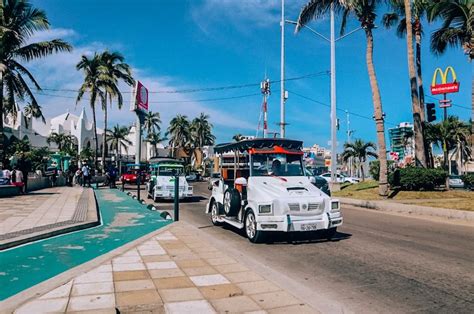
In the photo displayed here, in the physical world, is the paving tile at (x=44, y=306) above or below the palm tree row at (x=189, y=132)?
below

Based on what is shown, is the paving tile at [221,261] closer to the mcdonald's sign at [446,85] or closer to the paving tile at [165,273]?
the paving tile at [165,273]

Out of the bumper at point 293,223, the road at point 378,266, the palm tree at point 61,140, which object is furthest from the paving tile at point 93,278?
the palm tree at point 61,140

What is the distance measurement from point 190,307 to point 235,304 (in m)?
0.53

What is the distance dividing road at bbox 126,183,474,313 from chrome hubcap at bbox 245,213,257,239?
0.81 feet

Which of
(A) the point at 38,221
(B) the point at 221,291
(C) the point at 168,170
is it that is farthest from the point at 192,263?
(C) the point at 168,170

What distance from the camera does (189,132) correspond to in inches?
3482

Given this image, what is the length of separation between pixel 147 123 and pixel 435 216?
80.1 meters

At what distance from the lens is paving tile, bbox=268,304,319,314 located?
4.53m

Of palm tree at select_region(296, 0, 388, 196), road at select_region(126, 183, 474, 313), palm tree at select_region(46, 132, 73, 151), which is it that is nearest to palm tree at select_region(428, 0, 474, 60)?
palm tree at select_region(296, 0, 388, 196)

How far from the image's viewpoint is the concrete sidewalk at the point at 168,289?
4.66 meters

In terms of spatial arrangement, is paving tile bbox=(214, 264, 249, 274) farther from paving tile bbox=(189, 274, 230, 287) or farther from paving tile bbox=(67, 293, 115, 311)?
paving tile bbox=(67, 293, 115, 311)

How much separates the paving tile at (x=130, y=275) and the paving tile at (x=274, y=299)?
1.85 meters

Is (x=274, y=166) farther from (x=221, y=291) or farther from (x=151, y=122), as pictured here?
(x=151, y=122)

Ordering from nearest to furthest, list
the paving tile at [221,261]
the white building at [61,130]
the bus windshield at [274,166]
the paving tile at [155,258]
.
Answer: the paving tile at [221,261] → the paving tile at [155,258] → the bus windshield at [274,166] → the white building at [61,130]
